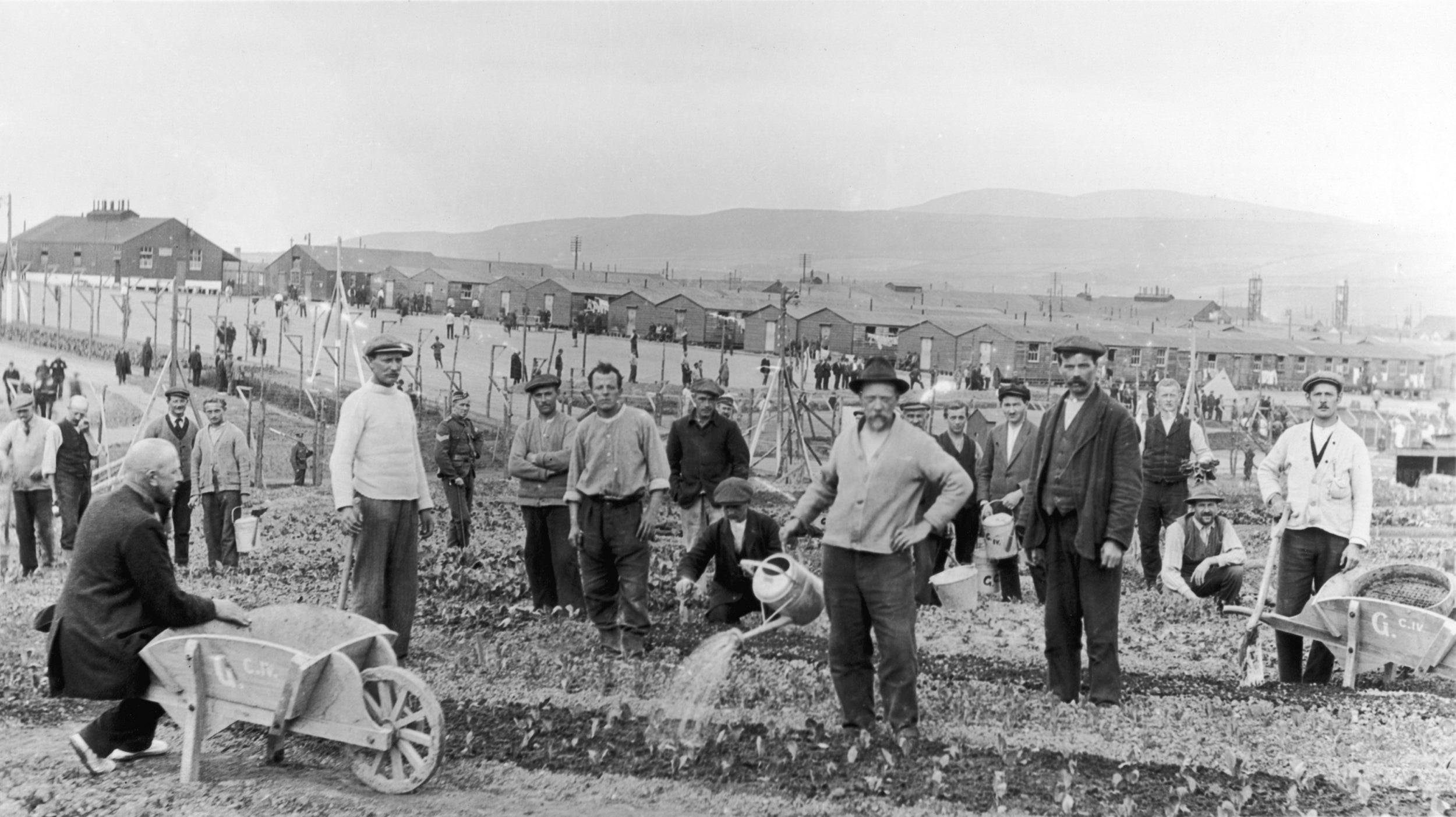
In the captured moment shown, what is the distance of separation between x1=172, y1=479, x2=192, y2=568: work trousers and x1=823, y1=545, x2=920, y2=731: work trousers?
6795mm

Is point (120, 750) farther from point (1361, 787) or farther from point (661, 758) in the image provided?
point (1361, 787)

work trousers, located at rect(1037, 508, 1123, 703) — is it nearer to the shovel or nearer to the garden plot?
the garden plot

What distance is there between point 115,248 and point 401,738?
8784mm

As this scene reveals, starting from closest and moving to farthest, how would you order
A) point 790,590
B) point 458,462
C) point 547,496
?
point 790,590
point 547,496
point 458,462

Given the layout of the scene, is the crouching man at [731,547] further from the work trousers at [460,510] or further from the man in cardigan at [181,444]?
the man in cardigan at [181,444]

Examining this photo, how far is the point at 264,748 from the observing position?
5.82 meters

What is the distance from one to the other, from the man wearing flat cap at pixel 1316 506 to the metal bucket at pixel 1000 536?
227cm

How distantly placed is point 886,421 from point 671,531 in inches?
306

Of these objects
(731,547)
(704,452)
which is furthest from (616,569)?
(704,452)

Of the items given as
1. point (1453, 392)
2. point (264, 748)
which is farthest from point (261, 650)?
point (1453, 392)

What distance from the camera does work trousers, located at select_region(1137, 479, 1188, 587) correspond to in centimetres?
1016

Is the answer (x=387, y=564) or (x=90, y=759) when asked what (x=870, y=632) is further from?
(x=90, y=759)

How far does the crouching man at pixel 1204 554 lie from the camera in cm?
886

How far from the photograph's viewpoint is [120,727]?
5.42m
